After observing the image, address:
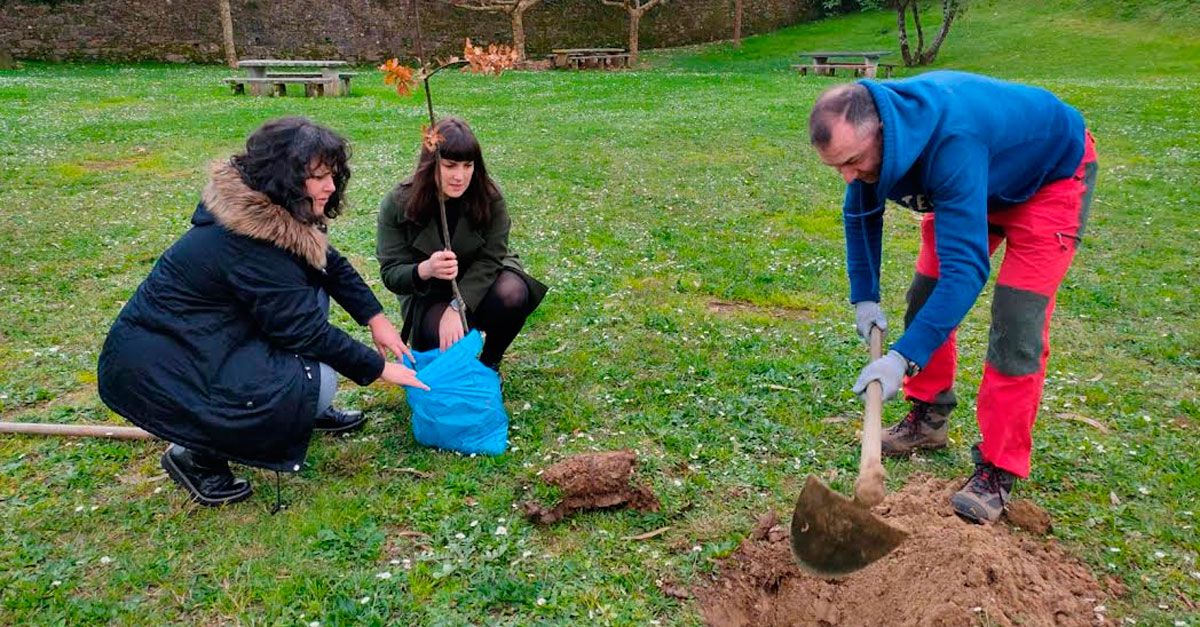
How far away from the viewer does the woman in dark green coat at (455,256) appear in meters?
3.97

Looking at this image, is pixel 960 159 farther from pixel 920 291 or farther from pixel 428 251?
pixel 428 251

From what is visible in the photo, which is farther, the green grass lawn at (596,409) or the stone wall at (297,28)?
the stone wall at (297,28)

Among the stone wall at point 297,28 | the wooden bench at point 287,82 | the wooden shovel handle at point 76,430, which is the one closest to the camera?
the wooden shovel handle at point 76,430

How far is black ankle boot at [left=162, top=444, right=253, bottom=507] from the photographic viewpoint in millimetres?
3457

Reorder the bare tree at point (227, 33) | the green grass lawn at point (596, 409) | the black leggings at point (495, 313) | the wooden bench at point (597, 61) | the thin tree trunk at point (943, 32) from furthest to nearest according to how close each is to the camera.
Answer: the wooden bench at point (597, 61) < the thin tree trunk at point (943, 32) < the bare tree at point (227, 33) < the black leggings at point (495, 313) < the green grass lawn at point (596, 409)

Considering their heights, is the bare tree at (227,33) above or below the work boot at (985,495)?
above

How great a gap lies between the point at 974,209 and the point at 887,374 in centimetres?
59

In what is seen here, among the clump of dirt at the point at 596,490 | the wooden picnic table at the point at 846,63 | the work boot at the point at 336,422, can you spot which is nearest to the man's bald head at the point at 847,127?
the clump of dirt at the point at 596,490

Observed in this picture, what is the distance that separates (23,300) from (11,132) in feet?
24.9

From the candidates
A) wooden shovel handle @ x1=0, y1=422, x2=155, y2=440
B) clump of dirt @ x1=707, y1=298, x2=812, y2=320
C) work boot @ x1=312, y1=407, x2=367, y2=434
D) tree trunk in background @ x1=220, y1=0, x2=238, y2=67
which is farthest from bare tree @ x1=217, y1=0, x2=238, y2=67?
work boot @ x1=312, y1=407, x2=367, y2=434

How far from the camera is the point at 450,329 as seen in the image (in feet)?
13.0

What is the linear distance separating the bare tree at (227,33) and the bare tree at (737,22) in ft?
53.2

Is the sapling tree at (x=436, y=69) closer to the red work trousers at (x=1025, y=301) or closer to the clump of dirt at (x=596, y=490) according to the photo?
the clump of dirt at (x=596, y=490)

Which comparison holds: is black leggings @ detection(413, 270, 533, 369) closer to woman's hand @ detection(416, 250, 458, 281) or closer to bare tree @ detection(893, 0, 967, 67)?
woman's hand @ detection(416, 250, 458, 281)
